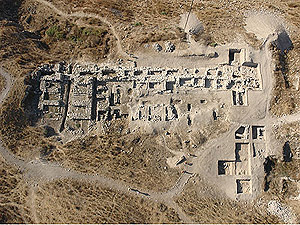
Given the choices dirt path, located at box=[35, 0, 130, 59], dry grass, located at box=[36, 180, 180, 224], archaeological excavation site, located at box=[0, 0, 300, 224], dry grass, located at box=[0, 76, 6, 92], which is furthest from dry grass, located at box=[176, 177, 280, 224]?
dry grass, located at box=[0, 76, 6, 92]

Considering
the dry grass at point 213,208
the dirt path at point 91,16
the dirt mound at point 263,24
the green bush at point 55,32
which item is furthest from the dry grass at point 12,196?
the dirt mound at point 263,24

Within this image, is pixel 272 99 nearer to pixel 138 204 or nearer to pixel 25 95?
pixel 138 204

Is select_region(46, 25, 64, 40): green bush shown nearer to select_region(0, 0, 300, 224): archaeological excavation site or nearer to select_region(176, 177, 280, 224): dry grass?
select_region(0, 0, 300, 224): archaeological excavation site

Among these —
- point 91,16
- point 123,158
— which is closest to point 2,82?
point 91,16

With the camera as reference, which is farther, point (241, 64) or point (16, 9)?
point (16, 9)

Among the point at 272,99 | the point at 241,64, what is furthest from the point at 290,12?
the point at 272,99

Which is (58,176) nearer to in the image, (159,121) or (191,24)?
(159,121)
